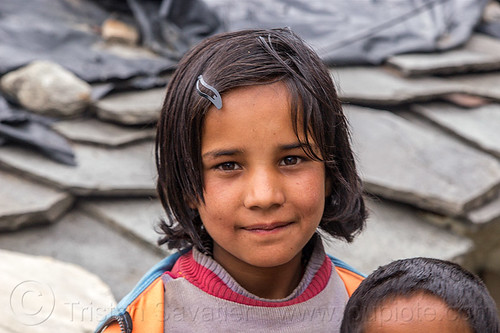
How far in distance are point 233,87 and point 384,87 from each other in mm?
2747

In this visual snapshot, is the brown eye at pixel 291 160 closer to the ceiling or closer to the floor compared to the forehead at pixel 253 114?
closer to the floor

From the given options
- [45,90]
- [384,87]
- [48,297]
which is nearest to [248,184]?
[48,297]

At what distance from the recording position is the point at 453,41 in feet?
14.4

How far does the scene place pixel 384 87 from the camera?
152 inches

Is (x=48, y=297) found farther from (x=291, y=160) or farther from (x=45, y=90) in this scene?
(x=45, y=90)

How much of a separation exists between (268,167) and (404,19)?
3.47m

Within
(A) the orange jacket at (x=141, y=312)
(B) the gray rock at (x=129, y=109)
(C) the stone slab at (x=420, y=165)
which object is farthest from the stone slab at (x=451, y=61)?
(A) the orange jacket at (x=141, y=312)

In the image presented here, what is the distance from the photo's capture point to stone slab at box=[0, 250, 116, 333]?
2.02 m

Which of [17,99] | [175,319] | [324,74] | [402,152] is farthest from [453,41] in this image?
[175,319]

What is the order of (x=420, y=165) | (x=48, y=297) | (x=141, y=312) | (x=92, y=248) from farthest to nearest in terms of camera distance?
(x=420, y=165), (x=92, y=248), (x=48, y=297), (x=141, y=312)

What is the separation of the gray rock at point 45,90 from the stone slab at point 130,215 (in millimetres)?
605

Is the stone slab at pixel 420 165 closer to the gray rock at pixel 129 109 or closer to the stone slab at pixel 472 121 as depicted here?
the stone slab at pixel 472 121

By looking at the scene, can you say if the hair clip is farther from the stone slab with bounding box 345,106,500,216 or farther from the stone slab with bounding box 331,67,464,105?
the stone slab with bounding box 331,67,464,105

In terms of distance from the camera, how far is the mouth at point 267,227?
1.27 meters
